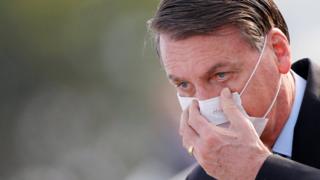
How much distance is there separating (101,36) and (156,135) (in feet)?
4.07

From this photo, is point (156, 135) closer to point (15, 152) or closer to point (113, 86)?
point (113, 86)

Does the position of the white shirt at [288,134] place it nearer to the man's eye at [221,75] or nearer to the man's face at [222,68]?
the man's face at [222,68]

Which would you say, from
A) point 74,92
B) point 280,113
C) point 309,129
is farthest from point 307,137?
point 74,92

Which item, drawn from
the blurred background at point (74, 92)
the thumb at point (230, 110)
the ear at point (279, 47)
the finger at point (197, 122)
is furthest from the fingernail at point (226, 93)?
the blurred background at point (74, 92)

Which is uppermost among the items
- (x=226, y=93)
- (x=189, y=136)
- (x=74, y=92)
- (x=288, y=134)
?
(x=226, y=93)

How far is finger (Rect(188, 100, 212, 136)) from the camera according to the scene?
224cm

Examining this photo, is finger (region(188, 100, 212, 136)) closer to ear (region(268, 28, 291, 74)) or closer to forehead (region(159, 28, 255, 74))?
forehead (region(159, 28, 255, 74))

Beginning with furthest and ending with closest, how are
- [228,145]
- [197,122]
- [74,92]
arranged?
[74,92], [197,122], [228,145]

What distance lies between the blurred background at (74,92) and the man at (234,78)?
3.48 meters

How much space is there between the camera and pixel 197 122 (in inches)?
89.7

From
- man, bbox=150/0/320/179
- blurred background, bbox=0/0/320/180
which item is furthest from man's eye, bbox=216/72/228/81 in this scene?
blurred background, bbox=0/0/320/180

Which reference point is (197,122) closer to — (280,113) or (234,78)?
(234,78)

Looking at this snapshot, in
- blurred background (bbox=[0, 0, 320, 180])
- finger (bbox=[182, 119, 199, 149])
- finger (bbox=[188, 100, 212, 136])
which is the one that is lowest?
blurred background (bbox=[0, 0, 320, 180])

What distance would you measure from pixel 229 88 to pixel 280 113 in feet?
0.78
